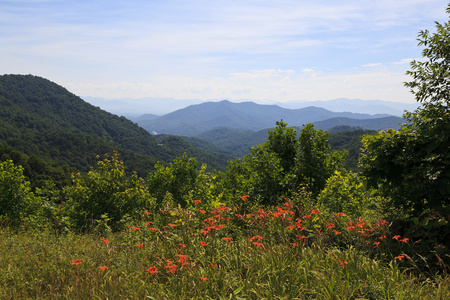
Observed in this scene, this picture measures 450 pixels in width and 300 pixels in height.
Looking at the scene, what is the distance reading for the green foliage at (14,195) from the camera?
8.77 m

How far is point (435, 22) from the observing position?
4348 mm

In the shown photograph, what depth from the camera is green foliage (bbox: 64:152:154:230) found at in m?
7.56

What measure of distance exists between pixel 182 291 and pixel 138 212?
19.7ft

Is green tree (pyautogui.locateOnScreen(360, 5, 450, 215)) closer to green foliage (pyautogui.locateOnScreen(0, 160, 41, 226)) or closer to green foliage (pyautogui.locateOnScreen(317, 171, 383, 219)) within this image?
green foliage (pyautogui.locateOnScreen(317, 171, 383, 219))

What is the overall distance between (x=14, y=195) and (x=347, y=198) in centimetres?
1012

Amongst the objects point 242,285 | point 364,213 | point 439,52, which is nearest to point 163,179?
point 364,213

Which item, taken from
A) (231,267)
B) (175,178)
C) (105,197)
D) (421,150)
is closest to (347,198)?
(421,150)

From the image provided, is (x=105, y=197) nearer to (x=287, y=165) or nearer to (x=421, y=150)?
(x=287, y=165)

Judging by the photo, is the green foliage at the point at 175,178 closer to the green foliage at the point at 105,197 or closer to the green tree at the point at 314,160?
the green foliage at the point at 105,197

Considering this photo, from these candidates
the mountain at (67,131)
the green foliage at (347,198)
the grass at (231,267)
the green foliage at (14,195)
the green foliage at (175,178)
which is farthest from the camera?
the mountain at (67,131)

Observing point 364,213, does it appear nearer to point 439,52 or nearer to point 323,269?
point 323,269

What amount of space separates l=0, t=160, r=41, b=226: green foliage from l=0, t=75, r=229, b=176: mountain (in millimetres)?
84275

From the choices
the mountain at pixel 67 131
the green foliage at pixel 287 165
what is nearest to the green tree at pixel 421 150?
the green foliage at pixel 287 165

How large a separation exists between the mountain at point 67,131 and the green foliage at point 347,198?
9024 centimetres
